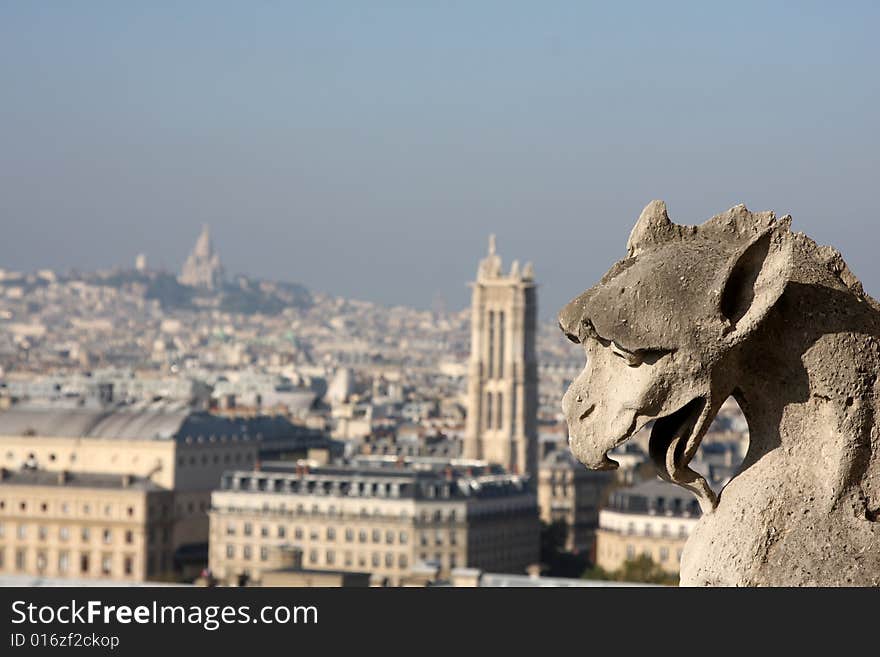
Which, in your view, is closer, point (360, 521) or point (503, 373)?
point (360, 521)

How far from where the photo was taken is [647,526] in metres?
73.4

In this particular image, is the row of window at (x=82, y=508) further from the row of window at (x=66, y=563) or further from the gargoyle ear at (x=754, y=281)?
the gargoyle ear at (x=754, y=281)

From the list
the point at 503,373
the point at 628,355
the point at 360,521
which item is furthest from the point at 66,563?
the point at 628,355

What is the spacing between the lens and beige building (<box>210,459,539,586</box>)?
7538 cm

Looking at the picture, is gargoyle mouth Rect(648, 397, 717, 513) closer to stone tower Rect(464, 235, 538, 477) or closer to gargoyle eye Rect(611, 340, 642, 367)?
gargoyle eye Rect(611, 340, 642, 367)

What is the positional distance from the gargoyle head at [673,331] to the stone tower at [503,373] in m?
98.1

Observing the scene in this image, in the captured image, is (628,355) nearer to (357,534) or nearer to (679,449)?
(679,449)

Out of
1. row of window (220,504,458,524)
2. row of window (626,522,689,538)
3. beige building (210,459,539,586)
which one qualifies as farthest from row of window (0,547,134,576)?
row of window (626,522,689,538)

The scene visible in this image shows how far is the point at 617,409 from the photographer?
527 centimetres

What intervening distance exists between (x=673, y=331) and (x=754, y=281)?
0.20 meters

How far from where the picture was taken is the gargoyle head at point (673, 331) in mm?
5145

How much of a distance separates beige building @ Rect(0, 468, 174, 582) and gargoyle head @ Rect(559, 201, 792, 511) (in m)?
73.0

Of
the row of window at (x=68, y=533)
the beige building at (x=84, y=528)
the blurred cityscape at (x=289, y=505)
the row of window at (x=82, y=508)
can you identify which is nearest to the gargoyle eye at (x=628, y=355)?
the blurred cityscape at (x=289, y=505)

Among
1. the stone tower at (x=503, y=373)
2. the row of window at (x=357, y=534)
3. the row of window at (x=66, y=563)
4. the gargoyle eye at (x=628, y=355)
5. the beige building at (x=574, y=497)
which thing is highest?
the stone tower at (x=503, y=373)
